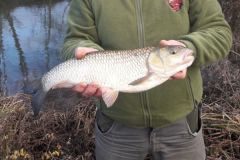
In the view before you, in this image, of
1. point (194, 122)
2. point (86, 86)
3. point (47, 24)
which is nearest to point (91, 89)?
point (86, 86)

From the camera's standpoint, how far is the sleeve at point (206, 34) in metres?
2.53

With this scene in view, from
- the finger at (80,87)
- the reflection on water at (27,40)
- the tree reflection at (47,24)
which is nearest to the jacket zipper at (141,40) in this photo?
the finger at (80,87)

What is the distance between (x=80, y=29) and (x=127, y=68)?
444mm

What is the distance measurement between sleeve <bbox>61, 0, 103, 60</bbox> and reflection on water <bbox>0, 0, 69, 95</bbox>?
355 cm

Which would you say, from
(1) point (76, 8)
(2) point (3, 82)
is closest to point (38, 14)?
(2) point (3, 82)

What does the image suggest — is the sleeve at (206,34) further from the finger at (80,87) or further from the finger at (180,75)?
the finger at (80,87)

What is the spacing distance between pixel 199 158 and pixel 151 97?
0.52m

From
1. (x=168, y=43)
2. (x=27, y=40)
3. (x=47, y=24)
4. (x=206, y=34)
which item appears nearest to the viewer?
(x=168, y=43)

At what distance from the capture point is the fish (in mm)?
2457

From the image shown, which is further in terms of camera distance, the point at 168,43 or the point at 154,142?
the point at 154,142

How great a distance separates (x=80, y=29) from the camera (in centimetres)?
277

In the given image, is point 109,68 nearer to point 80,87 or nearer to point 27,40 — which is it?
point 80,87

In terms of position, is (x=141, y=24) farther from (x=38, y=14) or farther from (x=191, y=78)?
(x=38, y=14)

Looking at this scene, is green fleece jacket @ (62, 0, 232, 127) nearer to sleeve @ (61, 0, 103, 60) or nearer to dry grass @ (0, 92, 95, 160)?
sleeve @ (61, 0, 103, 60)
